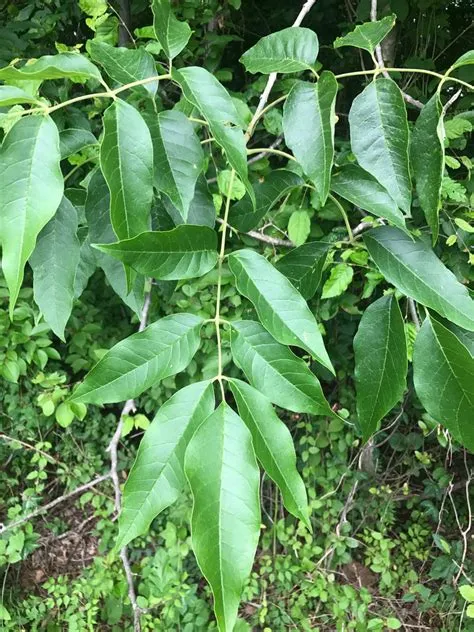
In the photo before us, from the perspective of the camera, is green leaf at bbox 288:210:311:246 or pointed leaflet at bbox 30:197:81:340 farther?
green leaf at bbox 288:210:311:246

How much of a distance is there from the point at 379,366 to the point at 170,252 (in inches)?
10.4

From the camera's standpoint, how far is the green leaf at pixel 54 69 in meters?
0.42

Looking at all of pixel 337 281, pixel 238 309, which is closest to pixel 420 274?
pixel 337 281

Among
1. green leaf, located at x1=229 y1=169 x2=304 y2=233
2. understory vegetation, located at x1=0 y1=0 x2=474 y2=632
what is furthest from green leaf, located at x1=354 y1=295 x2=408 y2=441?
green leaf, located at x1=229 y1=169 x2=304 y2=233

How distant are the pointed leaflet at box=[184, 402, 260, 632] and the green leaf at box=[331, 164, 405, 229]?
0.26 m

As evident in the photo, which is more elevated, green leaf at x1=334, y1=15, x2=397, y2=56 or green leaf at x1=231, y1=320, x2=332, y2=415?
green leaf at x1=334, y1=15, x2=397, y2=56

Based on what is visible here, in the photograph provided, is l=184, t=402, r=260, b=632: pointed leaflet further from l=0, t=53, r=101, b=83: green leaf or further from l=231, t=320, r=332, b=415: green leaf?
l=0, t=53, r=101, b=83: green leaf

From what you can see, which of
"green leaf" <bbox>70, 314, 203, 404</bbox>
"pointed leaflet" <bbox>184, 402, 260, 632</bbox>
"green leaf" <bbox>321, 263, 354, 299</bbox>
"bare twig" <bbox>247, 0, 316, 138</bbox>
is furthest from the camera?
"green leaf" <bbox>321, 263, 354, 299</bbox>

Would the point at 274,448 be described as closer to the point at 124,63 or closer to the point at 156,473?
the point at 156,473

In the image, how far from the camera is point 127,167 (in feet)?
1.50

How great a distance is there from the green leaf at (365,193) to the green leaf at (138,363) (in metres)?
0.23

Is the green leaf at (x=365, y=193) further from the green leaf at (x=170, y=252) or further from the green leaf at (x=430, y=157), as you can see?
the green leaf at (x=170, y=252)

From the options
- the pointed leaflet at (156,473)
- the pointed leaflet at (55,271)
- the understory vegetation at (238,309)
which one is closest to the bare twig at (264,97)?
the understory vegetation at (238,309)

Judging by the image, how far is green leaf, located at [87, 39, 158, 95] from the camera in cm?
52
